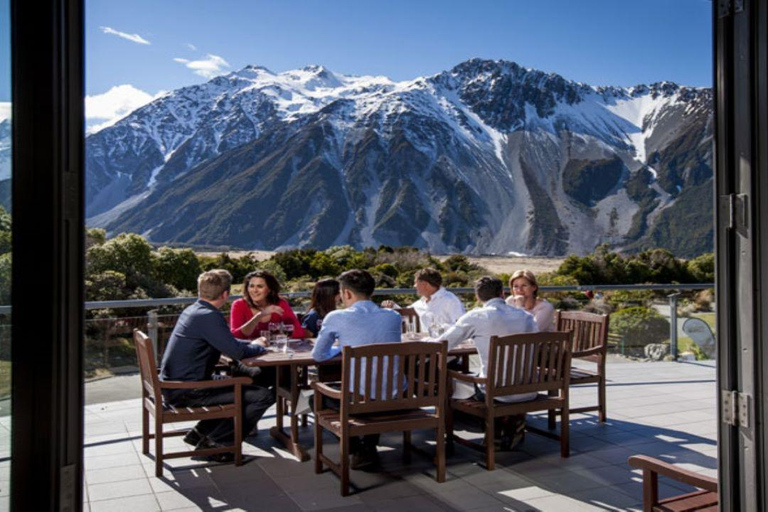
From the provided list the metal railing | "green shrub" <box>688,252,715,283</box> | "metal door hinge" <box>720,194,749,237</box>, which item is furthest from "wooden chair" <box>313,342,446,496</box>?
"green shrub" <box>688,252,715,283</box>

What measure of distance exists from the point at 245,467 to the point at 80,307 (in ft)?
7.35

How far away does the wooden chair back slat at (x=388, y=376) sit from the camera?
332 centimetres

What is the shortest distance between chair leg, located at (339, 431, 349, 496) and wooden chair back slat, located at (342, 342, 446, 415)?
13 cm

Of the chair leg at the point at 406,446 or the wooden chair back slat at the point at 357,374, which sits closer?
the wooden chair back slat at the point at 357,374

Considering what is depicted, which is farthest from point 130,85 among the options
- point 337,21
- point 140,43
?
point 337,21

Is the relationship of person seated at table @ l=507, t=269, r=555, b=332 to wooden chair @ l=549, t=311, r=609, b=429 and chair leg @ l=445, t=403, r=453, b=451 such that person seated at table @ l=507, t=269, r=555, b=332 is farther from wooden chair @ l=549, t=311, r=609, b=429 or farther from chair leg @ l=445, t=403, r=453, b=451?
chair leg @ l=445, t=403, r=453, b=451

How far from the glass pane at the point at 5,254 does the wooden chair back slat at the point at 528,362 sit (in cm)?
239

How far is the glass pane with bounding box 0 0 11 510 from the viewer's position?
5.88ft

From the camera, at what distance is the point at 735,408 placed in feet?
6.59

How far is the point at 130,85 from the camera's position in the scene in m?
127

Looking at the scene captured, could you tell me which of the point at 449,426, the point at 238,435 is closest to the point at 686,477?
the point at 449,426

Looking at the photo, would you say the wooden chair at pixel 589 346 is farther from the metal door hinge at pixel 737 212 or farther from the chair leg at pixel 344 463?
the metal door hinge at pixel 737 212

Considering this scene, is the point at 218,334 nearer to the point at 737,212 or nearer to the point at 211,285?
the point at 211,285

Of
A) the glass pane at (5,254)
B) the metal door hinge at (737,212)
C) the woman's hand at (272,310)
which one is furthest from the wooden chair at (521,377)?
the glass pane at (5,254)
